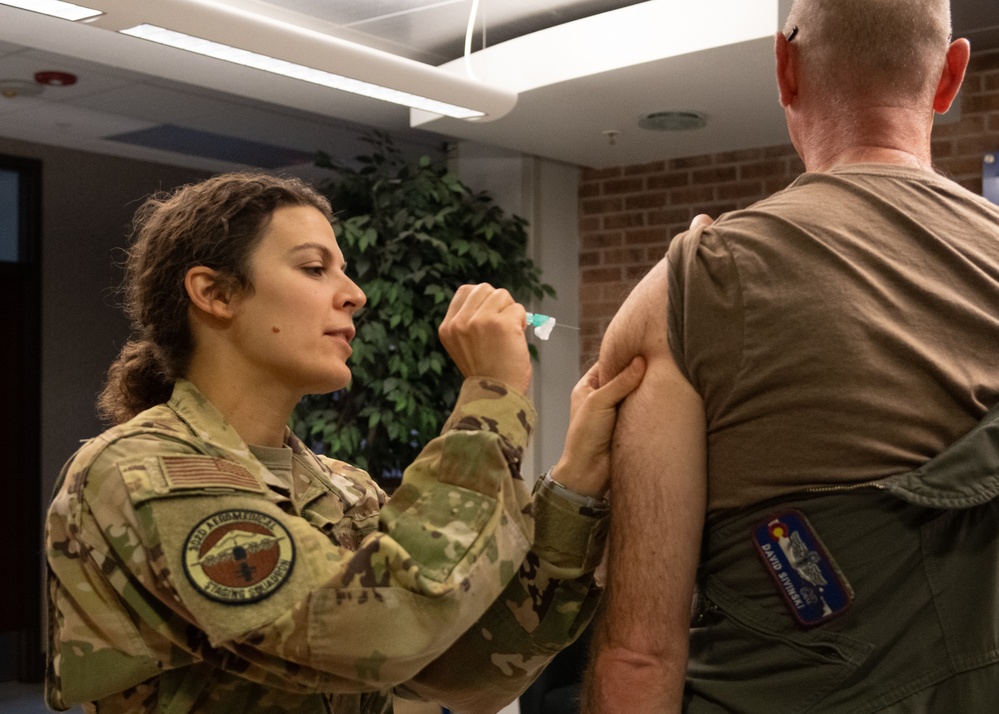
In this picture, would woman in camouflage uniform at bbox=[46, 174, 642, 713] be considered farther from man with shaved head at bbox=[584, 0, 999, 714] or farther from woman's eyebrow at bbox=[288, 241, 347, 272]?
man with shaved head at bbox=[584, 0, 999, 714]

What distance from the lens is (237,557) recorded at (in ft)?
3.67

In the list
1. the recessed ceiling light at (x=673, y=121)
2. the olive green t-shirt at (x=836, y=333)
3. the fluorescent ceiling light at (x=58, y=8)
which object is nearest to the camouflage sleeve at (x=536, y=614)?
the olive green t-shirt at (x=836, y=333)

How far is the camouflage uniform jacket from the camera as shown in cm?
110

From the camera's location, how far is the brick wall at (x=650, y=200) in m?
5.27

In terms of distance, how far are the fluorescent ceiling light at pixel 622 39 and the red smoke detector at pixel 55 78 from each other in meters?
2.03

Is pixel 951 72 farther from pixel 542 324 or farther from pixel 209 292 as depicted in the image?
pixel 209 292

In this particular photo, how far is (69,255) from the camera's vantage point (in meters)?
6.68

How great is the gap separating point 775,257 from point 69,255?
20.8 ft

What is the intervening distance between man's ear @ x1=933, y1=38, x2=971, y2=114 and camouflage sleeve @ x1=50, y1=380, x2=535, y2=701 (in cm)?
62

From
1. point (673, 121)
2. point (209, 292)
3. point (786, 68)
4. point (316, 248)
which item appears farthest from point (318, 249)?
point (673, 121)

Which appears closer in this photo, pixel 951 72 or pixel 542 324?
pixel 951 72

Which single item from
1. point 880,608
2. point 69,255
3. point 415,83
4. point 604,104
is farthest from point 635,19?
point 69,255

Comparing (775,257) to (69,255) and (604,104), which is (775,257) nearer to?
(604,104)

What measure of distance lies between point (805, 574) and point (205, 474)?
2.12ft
